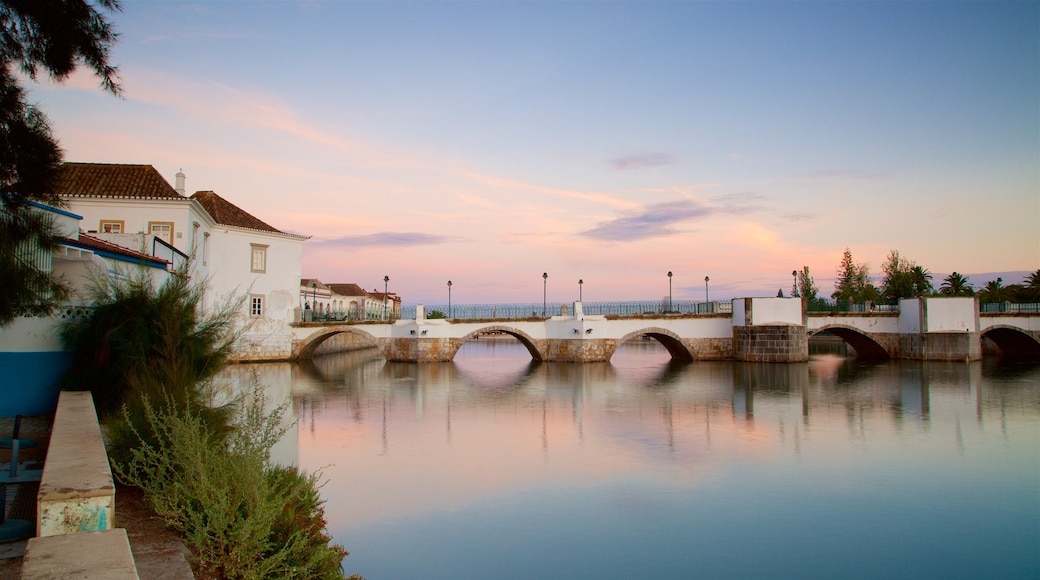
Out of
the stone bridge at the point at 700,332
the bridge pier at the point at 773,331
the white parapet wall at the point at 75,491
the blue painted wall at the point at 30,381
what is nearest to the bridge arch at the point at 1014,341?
the stone bridge at the point at 700,332

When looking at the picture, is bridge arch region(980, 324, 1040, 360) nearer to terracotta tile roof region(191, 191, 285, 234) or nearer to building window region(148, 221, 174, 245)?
terracotta tile roof region(191, 191, 285, 234)

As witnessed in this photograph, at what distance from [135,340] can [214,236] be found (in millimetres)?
19924

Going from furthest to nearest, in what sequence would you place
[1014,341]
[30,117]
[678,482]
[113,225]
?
1. [1014,341]
2. [113,225]
3. [678,482]
4. [30,117]

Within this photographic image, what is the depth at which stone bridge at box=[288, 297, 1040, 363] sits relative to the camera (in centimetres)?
2886

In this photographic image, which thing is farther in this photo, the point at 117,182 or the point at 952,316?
the point at 952,316

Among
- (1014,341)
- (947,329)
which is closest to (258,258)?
(947,329)

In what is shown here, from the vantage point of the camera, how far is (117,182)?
854 inches

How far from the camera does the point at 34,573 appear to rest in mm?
2637

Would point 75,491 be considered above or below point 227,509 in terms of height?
above

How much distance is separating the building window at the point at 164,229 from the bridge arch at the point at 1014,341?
3641 centimetres

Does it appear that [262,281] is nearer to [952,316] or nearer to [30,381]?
[30,381]

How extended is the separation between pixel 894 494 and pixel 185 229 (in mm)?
20633

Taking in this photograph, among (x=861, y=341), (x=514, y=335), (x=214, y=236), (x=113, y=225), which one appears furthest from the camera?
(x=861, y=341)

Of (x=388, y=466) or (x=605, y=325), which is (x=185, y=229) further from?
(x=605, y=325)
